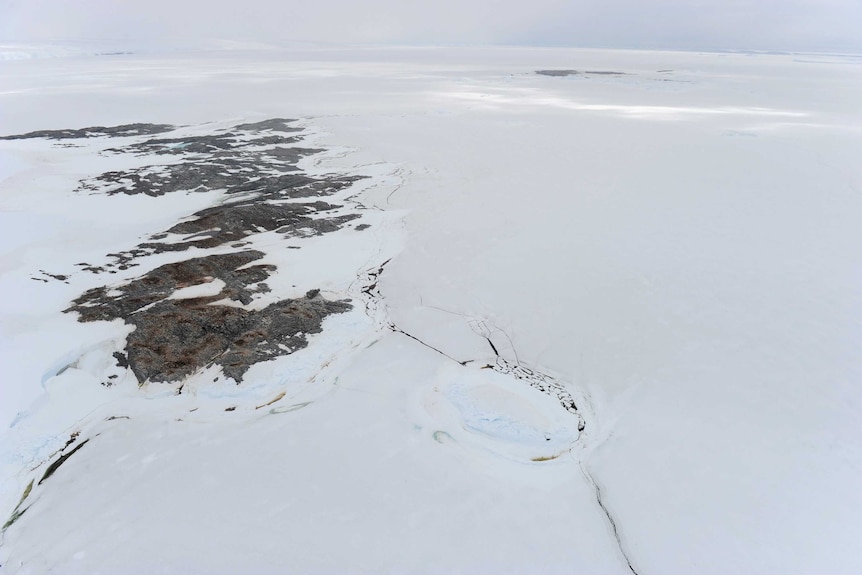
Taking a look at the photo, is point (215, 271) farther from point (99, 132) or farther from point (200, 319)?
point (99, 132)

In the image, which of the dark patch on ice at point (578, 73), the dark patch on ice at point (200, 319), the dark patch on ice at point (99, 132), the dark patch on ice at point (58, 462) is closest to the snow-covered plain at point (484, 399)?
the dark patch on ice at point (58, 462)

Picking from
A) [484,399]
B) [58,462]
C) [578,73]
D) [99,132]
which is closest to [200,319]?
[58,462]

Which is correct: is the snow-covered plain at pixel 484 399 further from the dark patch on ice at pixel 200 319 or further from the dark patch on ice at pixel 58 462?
the dark patch on ice at pixel 200 319

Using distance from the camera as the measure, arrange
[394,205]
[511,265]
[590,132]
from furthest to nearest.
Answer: [590,132] → [394,205] → [511,265]

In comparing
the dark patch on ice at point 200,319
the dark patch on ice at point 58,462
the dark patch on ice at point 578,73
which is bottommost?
the dark patch on ice at point 58,462

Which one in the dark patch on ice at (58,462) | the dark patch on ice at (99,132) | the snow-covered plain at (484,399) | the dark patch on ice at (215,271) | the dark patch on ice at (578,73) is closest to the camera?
the snow-covered plain at (484,399)

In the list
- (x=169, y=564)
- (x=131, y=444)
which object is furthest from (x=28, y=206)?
(x=169, y=564)

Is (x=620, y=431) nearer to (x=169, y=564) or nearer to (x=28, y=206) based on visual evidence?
(x=169, y=564)
